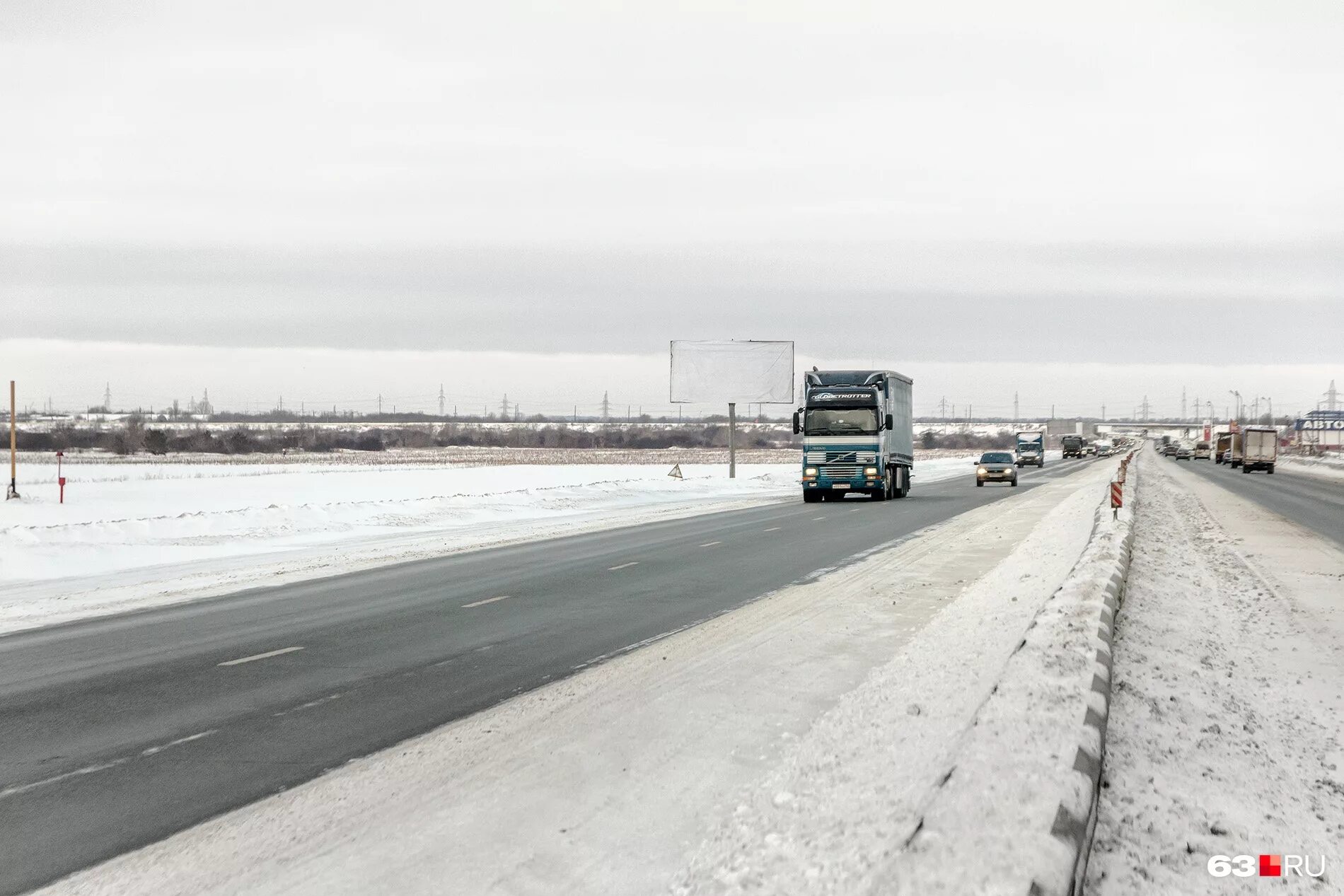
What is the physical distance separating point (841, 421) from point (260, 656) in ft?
83.8

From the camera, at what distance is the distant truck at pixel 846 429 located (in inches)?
1280

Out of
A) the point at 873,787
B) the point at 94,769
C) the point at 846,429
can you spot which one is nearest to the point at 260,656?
the point at 94,769

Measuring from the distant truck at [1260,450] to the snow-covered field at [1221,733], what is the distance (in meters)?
58.9

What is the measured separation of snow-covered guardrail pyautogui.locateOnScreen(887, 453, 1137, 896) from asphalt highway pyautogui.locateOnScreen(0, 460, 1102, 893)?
334 centimetres

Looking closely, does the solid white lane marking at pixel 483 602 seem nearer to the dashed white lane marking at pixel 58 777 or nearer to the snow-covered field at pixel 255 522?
the snow-covered field at pixel 255 522

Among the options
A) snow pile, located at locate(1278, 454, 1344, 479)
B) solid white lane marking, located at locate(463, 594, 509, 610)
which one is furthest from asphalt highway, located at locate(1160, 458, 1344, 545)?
solid white lane marking, located at locate(463, 594, 509, 610)

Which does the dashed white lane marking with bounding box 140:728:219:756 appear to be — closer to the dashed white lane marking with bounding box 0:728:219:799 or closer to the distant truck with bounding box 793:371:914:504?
the dashed white lane marking with bounding box 0:728:219:799

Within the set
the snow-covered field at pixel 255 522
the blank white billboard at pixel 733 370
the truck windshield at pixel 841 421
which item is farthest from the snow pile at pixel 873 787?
the blank white billboard at pixel 733 370

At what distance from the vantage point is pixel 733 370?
52.2 metres

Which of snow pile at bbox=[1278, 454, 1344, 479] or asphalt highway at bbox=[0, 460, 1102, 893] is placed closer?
asphalt highway at bbox=[0, 460, 1102, 893]

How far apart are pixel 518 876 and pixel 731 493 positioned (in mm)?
37429

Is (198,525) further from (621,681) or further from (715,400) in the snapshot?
(715,400)

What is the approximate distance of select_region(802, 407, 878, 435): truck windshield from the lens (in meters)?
32.5

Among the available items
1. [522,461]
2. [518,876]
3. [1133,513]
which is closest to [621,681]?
[518,876]
